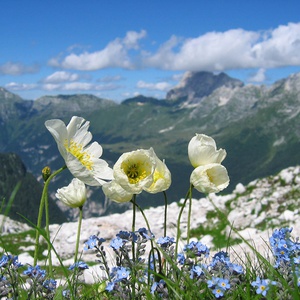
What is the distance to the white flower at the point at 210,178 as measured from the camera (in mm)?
3025

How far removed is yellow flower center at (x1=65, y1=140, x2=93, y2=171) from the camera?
3193 mm

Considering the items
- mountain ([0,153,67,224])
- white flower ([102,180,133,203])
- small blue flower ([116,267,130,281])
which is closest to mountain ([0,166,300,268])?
white flower ([102,180,133,203])

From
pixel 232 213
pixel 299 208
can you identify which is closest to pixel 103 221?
pixel 232 213

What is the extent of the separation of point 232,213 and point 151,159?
18899 millimetres

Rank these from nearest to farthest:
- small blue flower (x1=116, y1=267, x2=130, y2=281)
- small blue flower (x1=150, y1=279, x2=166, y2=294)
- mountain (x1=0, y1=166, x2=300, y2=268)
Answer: small blue flower (x1=116, y1=267, x2=130, y2=281) → small blue flower (x1=150, y1=279, x2=166, y2=294) → mountain (x1=0, y1=166, x2=300, y2=268)

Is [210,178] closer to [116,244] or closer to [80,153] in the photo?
[116,244]

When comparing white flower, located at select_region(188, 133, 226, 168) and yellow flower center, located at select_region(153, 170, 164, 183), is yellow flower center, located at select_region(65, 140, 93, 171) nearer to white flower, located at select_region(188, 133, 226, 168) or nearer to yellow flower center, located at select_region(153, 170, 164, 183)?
yellow flower center, located at select_region(153, 170, 164, 183)

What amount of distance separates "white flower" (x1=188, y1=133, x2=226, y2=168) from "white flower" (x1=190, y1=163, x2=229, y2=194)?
0.11m

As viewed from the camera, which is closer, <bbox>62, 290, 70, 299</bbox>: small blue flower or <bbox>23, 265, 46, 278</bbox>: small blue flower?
<bbox>23, 265, 46, 278</bbox>: small blue flower

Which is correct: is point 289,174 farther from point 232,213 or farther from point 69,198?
point 69,198

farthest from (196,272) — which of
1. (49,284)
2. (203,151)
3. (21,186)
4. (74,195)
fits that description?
(21,186)

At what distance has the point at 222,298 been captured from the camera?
2656mm

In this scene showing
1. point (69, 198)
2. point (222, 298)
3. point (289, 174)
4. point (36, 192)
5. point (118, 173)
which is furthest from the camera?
point (36, 192)

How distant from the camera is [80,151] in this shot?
3.29 meters
